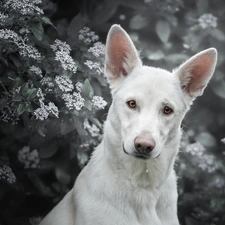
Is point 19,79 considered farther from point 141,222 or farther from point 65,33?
point 141,222

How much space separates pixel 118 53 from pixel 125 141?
0.65 m

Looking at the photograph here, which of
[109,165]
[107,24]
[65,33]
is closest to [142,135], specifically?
[109,165]

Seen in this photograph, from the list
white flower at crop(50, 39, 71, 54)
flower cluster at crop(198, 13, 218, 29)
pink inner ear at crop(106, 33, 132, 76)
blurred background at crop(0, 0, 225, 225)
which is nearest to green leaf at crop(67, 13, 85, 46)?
blurred background at crop(0, 0, 225, 225)

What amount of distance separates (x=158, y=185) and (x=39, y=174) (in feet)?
5.51

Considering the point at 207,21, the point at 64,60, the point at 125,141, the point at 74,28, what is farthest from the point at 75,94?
the point at 207,21

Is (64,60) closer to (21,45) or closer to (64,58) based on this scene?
(64,58)

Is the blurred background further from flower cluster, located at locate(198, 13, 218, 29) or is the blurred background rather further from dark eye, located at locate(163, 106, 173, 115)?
dark eye, located at locate(163, 106, 173, 115)

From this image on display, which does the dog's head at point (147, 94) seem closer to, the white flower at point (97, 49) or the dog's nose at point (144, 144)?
the dog's nose at point (144, 144)

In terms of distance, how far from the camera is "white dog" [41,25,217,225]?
3.38 meters

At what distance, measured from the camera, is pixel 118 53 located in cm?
358

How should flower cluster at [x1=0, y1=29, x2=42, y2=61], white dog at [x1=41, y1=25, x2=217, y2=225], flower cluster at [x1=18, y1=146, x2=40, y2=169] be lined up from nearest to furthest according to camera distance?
white dog at [x1=41, y1=25, x2=217, y2=225]
flower cluster at [x1=0, y1=29, x2=42, y2=61]
flower cluster at [x1=18, y1=146, x2=40, y2=169]

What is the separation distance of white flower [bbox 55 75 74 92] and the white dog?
504mm

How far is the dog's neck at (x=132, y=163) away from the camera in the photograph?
138 inches

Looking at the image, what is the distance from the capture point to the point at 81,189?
142 inches
